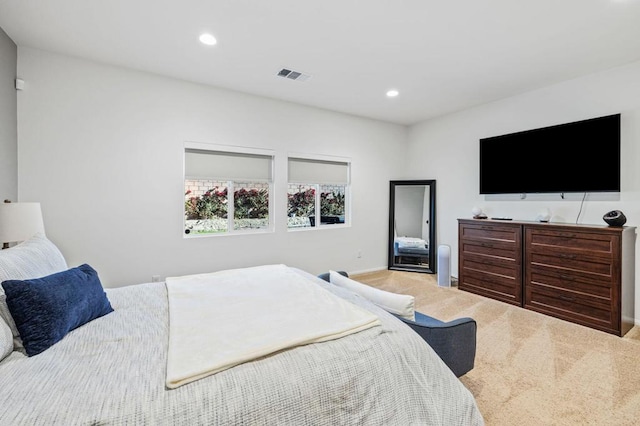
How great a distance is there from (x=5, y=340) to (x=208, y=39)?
Answer: 2616 mm

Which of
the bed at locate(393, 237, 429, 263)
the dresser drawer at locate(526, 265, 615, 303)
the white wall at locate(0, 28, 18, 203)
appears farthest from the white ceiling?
the bed at locate(393, 237, 429, 263)

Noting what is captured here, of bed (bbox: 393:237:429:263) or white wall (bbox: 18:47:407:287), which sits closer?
white wall (bbox: 18:47:407:287)

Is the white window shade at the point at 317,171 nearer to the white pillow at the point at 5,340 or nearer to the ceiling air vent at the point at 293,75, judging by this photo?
the ceiling air vent at the point at 293,75

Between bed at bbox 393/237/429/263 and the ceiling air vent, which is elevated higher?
the ceiling air vent

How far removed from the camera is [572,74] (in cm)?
336

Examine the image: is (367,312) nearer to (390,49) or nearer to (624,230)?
(390,49)

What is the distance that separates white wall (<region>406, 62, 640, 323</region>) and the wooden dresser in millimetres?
492

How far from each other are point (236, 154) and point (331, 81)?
1595 mm

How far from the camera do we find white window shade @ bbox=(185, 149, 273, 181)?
146 inches

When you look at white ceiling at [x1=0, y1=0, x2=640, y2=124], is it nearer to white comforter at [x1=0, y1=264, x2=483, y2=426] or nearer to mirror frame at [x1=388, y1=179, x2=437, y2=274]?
mirror frame at [x1=388, y1=179, x2=437, y2=274]

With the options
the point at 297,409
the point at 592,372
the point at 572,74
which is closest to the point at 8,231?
the point at 297,409

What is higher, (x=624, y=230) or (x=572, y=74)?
(x=572, y=74)

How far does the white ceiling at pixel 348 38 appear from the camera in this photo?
226cm

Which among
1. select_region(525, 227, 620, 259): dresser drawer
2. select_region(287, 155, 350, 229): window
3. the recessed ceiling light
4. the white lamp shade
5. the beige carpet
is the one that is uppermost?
the recessed ceiling light
